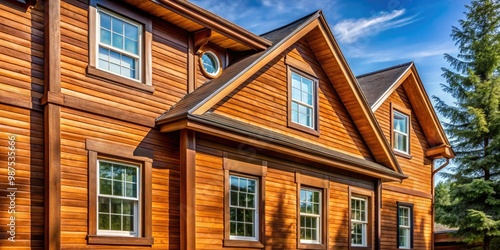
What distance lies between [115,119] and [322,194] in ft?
19.2

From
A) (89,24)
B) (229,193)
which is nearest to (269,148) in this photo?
(229,193)

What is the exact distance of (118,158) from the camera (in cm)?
865

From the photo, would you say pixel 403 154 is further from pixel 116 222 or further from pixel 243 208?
pixel 116 222

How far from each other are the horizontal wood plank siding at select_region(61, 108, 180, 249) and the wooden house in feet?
0.07

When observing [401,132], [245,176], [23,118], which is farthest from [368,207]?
[23,118]

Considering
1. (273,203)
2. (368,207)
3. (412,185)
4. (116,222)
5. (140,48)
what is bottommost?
(368,207)

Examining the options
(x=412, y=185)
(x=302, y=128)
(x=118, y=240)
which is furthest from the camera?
(x=412, y=185)

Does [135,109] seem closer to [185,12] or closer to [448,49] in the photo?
[185,12]

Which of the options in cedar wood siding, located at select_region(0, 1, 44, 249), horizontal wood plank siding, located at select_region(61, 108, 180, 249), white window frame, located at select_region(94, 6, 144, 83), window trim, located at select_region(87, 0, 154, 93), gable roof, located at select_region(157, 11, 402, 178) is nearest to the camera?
cedar wood siding, located at select_region(0, 1, 44, 249)

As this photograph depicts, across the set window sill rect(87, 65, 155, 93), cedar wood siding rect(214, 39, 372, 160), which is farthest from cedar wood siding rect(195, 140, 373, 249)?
window sill rect(87, 65, 155, 93)

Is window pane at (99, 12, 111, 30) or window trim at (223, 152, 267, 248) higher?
window pane at (99, 12, 111, 30)

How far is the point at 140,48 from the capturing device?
9398mm

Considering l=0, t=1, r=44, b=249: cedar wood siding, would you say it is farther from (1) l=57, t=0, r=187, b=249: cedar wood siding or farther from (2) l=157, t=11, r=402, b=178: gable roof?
(2) l=157, t=11, r=402, b=178: gable roof

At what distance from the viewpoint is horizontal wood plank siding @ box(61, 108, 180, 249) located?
7891 mm
